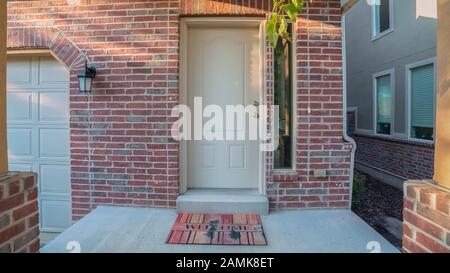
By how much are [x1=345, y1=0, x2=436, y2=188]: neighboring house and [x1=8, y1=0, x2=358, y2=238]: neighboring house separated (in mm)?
3080

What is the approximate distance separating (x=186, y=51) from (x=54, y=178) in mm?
2210

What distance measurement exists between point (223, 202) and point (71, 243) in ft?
4.71

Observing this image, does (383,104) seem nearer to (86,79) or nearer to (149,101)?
(149,101)

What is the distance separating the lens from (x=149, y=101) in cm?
342

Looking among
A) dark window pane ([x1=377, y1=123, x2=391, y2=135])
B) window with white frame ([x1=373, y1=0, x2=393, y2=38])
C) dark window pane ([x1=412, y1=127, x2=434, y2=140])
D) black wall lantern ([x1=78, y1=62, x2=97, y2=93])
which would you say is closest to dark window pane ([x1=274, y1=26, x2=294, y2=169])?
black wall lantern ([x1=78, y1=62, x2=97, y2=93])

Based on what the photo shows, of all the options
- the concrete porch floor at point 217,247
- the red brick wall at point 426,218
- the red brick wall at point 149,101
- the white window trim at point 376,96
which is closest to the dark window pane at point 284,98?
the red brick wall at point 149,101

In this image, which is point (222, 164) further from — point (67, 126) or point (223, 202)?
point (67, 126)

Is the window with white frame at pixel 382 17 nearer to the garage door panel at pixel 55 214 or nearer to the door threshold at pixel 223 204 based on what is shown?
the door threshold at pixel 223 204

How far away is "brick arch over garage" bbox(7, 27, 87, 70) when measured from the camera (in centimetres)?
348

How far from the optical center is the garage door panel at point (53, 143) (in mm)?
3762

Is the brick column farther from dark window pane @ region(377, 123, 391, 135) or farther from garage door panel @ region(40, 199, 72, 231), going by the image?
dark window pane @ region(377, 123, 391, 135)

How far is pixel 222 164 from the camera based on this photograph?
3668 mm

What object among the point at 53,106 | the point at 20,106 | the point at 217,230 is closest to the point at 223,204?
the point at 217,230
